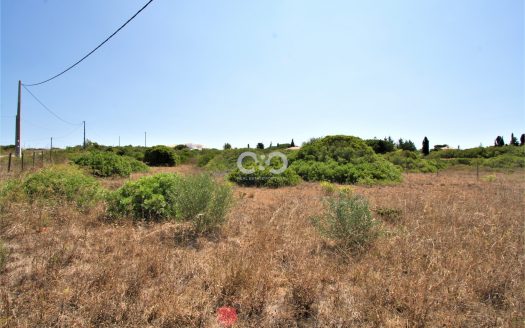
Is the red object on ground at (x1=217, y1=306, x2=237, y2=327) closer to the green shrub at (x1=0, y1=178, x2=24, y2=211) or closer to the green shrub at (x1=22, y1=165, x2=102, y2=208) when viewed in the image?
the green shrub at (x1=22, y1=165, x2=102, y2=208)

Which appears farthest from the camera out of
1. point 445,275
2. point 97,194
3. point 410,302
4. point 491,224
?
point 97,194

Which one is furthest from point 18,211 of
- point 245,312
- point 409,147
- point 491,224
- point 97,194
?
point 409,147

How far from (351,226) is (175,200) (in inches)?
118

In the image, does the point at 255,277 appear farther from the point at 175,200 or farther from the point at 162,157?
the point at 162,157

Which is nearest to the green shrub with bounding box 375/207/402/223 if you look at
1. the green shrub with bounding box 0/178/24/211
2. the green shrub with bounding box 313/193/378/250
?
the green shrub with bounding box 313/193/378/250

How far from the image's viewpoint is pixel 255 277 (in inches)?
111

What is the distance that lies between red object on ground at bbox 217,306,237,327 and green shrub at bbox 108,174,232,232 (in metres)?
2.00

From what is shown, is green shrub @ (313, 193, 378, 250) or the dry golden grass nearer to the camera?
the dry golden grass

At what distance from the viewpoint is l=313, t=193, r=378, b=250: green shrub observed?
12.6 feet

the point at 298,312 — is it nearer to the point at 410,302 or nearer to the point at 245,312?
the point at 245,312

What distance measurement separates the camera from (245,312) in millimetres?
2480

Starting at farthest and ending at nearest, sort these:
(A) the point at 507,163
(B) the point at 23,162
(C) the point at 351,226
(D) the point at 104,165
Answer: (A) the point at 507,163
(D) the point at 104,165
(B) the point at 23,162
(C) the point at 351,226

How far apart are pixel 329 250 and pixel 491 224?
2987 millimetres

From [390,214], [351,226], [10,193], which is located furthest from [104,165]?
[351,226]
